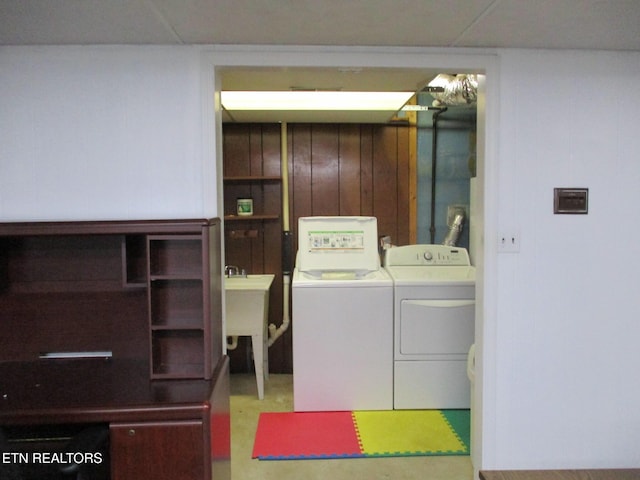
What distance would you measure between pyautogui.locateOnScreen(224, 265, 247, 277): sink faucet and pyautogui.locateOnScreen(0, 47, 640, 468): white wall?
189 cm

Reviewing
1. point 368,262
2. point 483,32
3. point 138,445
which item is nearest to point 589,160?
Result: point 483,32

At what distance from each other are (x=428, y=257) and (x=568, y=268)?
4.95ft

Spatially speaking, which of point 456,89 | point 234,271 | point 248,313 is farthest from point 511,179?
point 234,271

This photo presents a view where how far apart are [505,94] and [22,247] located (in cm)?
209

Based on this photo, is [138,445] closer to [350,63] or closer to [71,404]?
[71,404]

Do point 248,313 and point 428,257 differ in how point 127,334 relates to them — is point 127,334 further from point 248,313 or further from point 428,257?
point 428,257

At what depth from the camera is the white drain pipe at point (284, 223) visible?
3842 mm

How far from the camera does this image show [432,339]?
10.5ft

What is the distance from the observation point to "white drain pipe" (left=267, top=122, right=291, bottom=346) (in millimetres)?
3842

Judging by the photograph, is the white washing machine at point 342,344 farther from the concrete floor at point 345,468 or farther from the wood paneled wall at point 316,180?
the wood paneled wall at point 316,180

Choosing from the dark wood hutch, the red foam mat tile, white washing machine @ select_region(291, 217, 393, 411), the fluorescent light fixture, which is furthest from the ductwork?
the red foam mat tile

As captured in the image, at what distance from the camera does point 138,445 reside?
5.21 ft

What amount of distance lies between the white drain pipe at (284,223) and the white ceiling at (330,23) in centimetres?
181

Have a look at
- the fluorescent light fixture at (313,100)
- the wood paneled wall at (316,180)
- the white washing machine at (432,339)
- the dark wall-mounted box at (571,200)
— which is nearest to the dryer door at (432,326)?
the white washing machine at (432,339)
